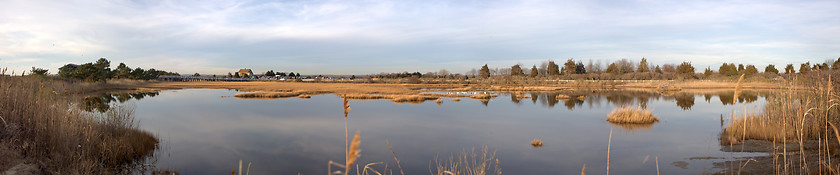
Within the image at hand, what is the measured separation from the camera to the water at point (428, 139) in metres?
11.4

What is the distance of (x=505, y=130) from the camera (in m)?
18.2

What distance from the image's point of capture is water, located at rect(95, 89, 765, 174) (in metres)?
11.4

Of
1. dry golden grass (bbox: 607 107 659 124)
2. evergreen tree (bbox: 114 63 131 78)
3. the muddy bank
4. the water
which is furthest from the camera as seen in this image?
evergreen tree (bbox: 114 63 131 78)

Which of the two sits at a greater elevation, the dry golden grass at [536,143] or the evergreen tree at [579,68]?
the evergreen tree at [579,68]

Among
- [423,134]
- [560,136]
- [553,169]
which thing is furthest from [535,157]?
[423,134]

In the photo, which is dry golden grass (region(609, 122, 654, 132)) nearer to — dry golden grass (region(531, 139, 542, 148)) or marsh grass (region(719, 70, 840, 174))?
marsh grass (region(719, 70, 840, 174))

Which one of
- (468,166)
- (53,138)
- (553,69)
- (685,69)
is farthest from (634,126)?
(553,69)

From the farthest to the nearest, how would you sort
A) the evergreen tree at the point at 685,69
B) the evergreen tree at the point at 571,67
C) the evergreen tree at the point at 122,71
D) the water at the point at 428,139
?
1. the evergreen tree at the point at 571,67
2. the evergreen tree at the point at 685,69
3. the evergreen tree at the point at 122,71
4. the water at the point at 428,139

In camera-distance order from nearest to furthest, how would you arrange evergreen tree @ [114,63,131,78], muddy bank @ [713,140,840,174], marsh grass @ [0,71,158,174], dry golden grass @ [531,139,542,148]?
marsh grass @ [0,71,158,174], muddy bank @ [713,140,840,174], dry golden grass @ [531,139,542,148], evergreen tree @ [114,63,131,78]

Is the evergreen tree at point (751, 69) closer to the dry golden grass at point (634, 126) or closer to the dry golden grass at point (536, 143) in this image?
the dry golden grass at point (634, 126)

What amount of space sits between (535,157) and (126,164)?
10995 millimetres

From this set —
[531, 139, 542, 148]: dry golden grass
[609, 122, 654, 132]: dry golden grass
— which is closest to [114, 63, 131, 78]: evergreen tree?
[531, 139, 542, 148]: dry golden grass

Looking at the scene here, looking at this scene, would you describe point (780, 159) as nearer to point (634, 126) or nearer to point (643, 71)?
point (634, 126)

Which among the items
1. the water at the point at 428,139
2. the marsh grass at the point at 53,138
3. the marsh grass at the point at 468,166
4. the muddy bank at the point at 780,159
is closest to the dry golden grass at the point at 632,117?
the water at the point at 428,139
